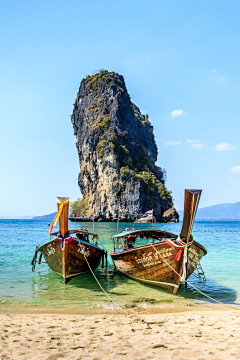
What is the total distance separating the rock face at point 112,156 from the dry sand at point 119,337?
68.7 metres

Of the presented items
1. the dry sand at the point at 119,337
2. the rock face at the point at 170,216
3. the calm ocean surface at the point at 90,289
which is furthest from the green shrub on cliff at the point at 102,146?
the dry sand at the point at 119,337

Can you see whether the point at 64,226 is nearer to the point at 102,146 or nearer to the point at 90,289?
the point at 90,289

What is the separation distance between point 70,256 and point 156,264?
3579 mm

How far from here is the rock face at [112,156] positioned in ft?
261

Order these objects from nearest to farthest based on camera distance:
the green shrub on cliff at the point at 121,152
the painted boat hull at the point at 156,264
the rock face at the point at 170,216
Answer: the painted boat hull at the point at 156,264 < the green shrub on cliff at the point at 121,152 < the rock face at the point at 170,216

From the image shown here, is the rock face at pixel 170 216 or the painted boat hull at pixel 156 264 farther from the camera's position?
the rock face at pixel 170 216

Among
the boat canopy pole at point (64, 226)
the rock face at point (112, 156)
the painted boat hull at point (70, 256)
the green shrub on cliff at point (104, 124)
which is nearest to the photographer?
the boat canopy pole at point (64, 226)

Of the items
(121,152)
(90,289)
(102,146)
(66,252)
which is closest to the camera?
(90,289)

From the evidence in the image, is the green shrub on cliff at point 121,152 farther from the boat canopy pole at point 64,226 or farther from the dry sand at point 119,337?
the dry sand at point 119,337

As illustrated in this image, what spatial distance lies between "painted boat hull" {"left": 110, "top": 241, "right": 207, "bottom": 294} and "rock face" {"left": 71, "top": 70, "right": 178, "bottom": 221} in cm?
6399

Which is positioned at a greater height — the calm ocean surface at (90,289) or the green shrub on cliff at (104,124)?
the green shrub on cliff at (104,124)

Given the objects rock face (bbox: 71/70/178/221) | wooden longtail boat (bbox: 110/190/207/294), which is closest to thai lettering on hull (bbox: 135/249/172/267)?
wooden longtail boat (bbox: 110/190/207/294)

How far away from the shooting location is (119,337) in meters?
5.32

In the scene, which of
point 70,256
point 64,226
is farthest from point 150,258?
point 64,226
